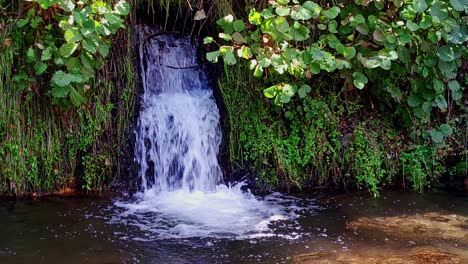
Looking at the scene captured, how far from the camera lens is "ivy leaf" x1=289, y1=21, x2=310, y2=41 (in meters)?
4.16

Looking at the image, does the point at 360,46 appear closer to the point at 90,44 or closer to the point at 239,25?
the point at 239,25

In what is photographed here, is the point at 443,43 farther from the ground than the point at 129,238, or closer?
farther from the ground

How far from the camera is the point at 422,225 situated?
12.7ft

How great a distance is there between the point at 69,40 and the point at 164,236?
1471 millimetres

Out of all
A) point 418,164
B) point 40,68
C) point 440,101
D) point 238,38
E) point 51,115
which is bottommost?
point 418,164

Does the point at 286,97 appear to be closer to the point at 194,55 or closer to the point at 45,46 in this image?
the point at 194,55

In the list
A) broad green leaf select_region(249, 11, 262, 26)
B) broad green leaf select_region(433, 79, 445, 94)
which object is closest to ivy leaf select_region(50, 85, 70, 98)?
broad green leaf select_region(249, 11, 262, 26)

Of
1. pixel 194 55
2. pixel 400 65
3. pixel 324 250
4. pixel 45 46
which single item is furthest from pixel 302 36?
pixel 45 46

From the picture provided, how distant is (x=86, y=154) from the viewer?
4.49 meters

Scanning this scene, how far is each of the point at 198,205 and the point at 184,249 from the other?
0.89 metres

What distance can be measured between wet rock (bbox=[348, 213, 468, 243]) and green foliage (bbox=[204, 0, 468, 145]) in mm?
809

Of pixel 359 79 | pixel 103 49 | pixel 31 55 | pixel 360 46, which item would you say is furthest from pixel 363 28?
pixel 31 55

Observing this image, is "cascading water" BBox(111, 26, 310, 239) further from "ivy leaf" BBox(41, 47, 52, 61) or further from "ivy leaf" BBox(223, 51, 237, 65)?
"ivy leaf" BBox(41, 47, 52, 61)

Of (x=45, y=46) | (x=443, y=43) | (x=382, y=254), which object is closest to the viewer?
(x=382, y=254)
